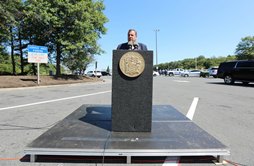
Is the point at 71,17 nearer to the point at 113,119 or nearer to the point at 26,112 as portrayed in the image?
the point at 26,112

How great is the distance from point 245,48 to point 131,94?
3864 inches

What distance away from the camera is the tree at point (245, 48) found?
8800 cm

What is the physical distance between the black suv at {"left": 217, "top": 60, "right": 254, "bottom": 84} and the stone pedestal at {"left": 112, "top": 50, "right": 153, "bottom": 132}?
17946 millimetres

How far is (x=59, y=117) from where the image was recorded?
7449mm

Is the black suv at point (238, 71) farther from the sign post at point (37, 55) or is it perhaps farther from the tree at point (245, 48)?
the tree at point (245, 48)

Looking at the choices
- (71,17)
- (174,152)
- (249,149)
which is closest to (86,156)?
(174,152)

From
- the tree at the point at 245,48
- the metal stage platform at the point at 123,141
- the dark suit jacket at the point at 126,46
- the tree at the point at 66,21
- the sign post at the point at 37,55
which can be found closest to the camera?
the metal stage platform at the point at 123,141

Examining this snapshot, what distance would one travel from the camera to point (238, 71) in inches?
846

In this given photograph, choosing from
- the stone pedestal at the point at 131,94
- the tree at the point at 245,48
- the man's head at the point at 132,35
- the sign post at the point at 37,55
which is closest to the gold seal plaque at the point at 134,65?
the stone pedestal at the point at 131,94

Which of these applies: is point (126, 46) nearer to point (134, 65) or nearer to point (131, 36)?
point (131, 36)

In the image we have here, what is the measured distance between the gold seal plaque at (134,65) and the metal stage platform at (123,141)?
1.18 m

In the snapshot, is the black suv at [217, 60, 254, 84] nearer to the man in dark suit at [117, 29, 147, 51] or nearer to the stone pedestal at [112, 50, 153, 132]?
the man in dark suit at [117, 29, 147, 51]

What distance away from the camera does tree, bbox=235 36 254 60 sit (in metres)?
88.0

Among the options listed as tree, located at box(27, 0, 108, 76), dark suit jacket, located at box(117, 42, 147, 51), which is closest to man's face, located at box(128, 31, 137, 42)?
dark suit jacket, located at box(117, 42, 147, 51)
